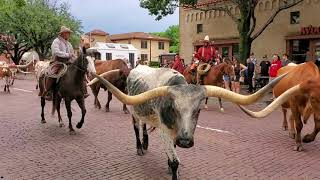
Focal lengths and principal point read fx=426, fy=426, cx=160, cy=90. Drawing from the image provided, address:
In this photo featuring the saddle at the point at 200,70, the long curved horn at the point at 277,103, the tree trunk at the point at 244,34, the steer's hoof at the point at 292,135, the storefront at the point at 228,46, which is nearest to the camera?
the long curved horn at the point at 277,103

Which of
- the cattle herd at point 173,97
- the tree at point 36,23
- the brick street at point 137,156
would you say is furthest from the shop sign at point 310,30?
the tree at point 36,23

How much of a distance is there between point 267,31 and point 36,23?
27355 millimetres

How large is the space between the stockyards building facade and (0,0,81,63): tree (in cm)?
1903

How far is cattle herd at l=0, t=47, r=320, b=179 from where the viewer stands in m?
5.14

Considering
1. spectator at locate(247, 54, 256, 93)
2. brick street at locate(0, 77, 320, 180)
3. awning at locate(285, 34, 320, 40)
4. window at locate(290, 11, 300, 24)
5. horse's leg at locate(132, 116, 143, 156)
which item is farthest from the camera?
window at locate(290, 11, 300, 24)

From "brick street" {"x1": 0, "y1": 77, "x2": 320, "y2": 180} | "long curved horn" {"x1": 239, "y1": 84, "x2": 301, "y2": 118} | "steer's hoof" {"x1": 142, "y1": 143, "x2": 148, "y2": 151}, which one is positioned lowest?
"brick street" {"x1": 0, "y1": 77, "x2": 320, "y2": 180}

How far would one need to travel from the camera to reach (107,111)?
47.0ft

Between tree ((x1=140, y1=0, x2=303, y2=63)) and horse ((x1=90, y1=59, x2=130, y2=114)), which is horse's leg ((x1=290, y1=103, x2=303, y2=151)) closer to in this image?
horse ((x1=90, y1=59, x2=130, y2=114))

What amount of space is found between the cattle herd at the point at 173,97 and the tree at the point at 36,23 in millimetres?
36676

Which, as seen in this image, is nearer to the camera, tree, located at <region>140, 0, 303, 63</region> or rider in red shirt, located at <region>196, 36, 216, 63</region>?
rider in red shirt, located at <region>196, 36, 216, 63</region>

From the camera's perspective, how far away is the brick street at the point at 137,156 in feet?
22.6

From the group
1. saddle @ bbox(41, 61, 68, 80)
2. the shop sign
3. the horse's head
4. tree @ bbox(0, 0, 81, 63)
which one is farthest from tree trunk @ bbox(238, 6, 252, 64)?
tree @ bbox(0, 0, 81, 63)

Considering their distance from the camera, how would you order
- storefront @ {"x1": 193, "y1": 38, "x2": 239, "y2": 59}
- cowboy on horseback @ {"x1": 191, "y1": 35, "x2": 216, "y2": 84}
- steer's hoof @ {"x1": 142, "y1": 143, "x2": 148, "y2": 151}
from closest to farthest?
Answer: 1. steer's hoof @ {"x1": 142, "y1": 143, "x2": 148, "y2": 151}
2. cowboy on horseback @ {"x1": 191, "y1": 35, "x2": 216, "y2": 84}
3. storefront @ {"x1": 193, "y1": 38, "x2": 239, "y2": 59}

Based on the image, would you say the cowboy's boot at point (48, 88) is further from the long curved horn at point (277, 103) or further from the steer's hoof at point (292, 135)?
the long curved horn at point (277, 103)
